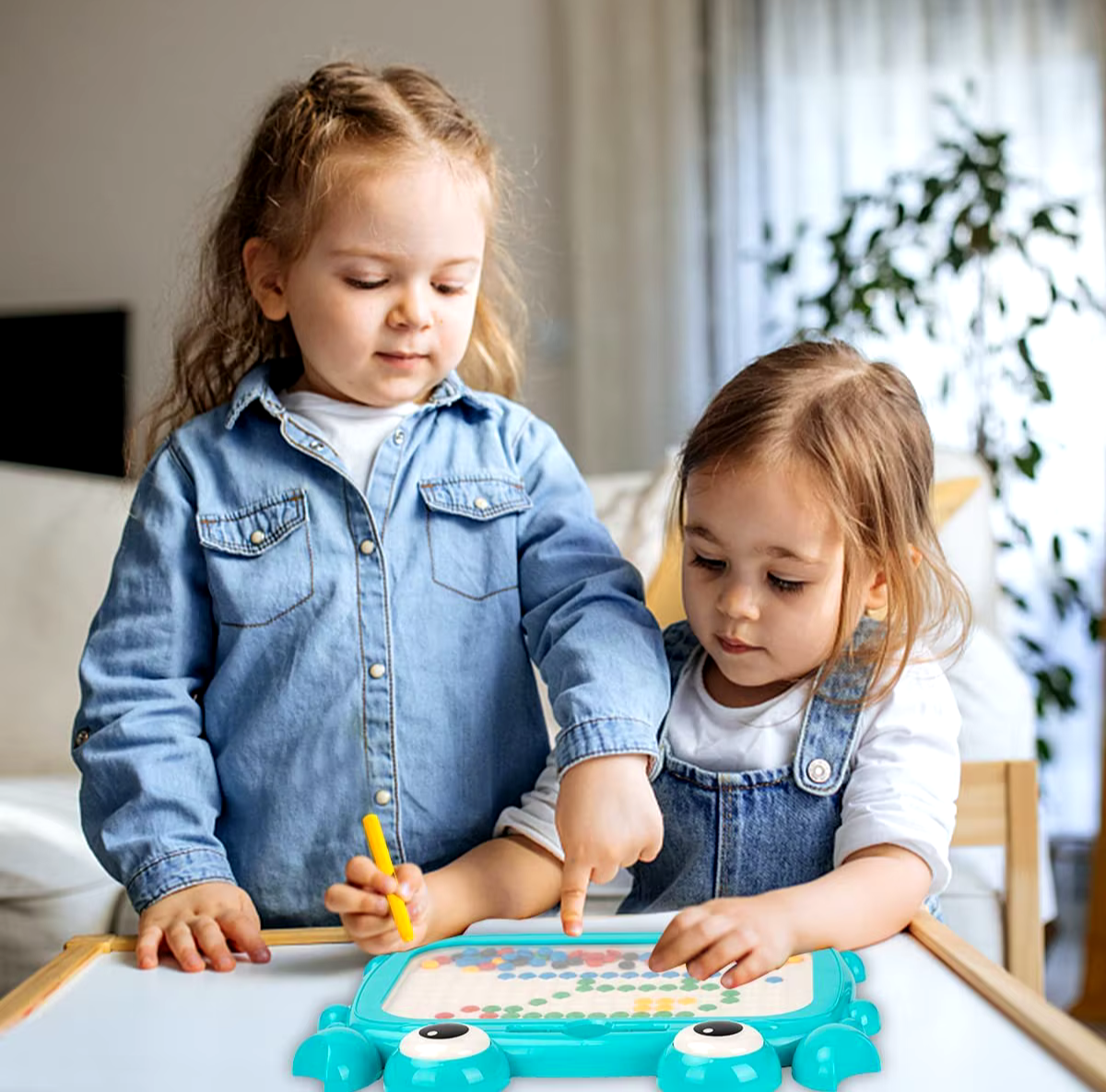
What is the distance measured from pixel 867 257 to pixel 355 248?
2130mm

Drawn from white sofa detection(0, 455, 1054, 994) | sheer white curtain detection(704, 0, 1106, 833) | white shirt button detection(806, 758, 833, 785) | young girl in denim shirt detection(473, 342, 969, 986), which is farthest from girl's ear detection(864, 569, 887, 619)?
sheer white curtain detection(704, 0, 1106, 833)

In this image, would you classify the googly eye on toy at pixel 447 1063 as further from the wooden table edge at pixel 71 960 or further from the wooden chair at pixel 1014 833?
the wooden chair at pixel 1014 833

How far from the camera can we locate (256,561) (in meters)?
0.95

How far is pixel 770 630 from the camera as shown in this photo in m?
0.87

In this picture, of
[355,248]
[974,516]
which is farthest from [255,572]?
[974,516]

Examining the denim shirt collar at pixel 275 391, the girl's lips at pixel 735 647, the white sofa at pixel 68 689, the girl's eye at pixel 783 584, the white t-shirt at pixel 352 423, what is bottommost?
the white sofa at pixel 68 689

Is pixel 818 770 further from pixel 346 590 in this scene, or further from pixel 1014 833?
pixel 1014 833

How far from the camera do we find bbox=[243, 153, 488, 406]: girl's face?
93 centimetres

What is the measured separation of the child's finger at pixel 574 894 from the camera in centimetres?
74

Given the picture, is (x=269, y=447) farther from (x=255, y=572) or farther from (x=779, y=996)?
(x=779, y=996)

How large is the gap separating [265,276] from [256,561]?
0.23 meters

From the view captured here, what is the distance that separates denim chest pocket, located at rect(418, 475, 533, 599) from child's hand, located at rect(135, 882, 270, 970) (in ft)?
0.87

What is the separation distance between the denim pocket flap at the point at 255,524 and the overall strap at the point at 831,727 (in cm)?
38

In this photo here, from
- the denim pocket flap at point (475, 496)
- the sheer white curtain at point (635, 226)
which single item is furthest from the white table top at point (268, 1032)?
the sheer white curtain at point (635, 226)
